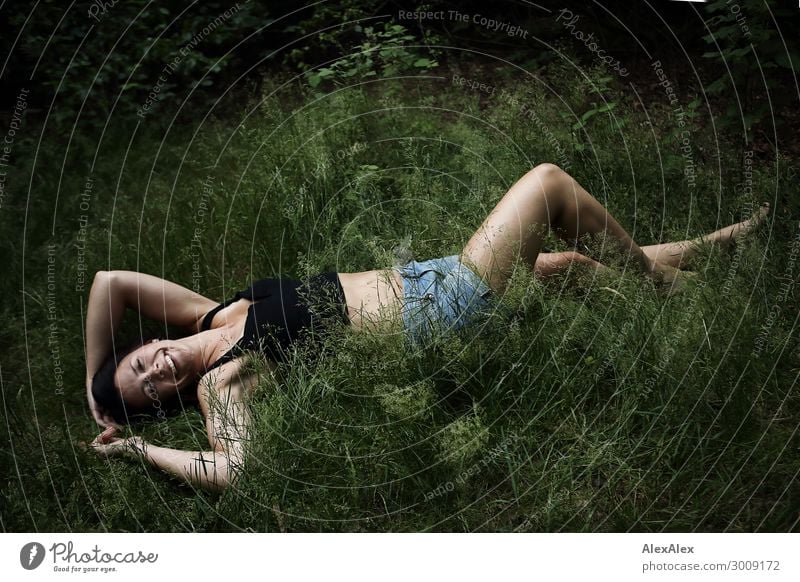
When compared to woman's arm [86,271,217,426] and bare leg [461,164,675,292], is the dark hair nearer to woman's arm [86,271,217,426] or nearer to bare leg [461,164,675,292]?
woman's arm [86,271,217,426]

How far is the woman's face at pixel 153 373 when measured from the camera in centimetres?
276

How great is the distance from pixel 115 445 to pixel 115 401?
0.26m

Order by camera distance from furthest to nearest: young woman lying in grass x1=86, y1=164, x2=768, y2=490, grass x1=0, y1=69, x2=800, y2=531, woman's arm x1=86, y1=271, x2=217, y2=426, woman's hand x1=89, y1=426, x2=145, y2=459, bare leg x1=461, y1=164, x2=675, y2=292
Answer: woman's arm x1=86, y1=271, x2=217, y2=426 → bare leg x1=461, y1=164, x2=675, y2=292 → young woman lying in grass x1=86, y1=164, x2=768, y2=490 → woman's hand x1=89, y1=426, x2=145, y2=459 → grass x1=0, y1=69, x2=800, y2=531

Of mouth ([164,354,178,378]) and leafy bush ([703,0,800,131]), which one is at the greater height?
leafy bush ([703,0,800,131])

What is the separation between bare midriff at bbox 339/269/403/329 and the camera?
2.60 meters

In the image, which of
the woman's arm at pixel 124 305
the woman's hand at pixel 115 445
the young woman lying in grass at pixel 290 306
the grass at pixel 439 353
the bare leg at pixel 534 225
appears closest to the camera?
the grass at pixel 439 353

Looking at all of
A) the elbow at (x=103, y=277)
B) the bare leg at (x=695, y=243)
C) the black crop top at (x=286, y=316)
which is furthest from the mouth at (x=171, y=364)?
the bare leg at (x=695, y=243)

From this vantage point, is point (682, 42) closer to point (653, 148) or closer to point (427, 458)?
point (653, 148)

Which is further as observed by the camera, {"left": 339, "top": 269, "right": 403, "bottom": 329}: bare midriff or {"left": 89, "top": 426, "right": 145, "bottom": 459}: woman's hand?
Answer: {"left": 339, "top": 269, "right": 403, "bottom": 329}: bare midriff

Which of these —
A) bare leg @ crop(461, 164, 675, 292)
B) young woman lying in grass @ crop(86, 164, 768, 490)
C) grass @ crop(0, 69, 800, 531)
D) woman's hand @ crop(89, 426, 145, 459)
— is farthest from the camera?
bare leg @ crop(461, 164, 675, 292)

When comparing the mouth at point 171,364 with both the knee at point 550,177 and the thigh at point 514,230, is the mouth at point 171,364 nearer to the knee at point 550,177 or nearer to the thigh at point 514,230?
the thigh at point 514,230

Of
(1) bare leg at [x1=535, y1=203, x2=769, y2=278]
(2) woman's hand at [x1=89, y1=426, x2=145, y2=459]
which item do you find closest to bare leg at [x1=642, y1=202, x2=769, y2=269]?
(1) bare leg at [x1=535, y1=203, x2=769, y2=278]

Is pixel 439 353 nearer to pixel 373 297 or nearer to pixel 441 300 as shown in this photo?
pixel 441 300

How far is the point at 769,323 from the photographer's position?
96.4 inches
